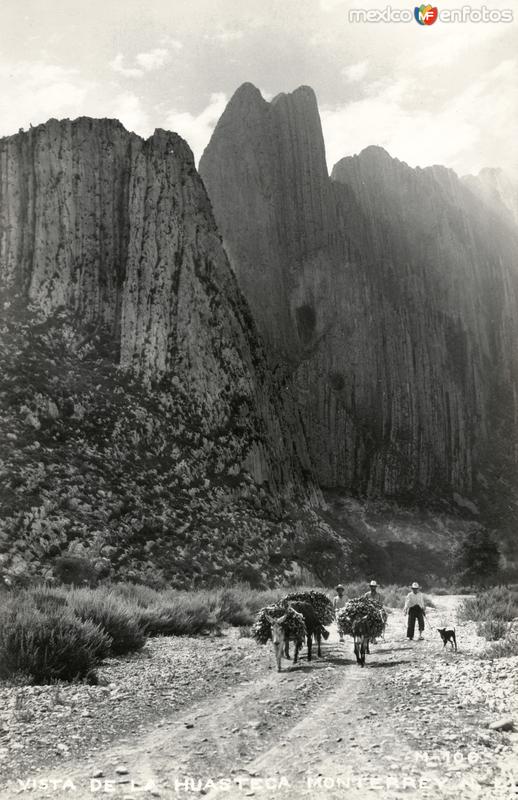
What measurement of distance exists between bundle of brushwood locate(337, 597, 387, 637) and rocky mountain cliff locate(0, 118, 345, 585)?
14446mm

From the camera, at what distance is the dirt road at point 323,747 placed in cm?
512

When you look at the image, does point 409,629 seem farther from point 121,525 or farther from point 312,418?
point 312,418

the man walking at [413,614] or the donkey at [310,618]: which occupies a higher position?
the donkey at [310,618]

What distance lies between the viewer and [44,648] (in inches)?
369

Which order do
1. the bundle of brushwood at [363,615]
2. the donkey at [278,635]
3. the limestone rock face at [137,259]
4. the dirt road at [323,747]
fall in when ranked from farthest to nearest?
the limestone rock face at [137,259], the bundle of brushwood at [363,615], the donkey at [278,635], the dirt road at [323,747]

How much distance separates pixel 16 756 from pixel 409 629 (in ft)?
36.5

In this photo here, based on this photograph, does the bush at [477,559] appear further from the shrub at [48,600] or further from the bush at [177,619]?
the shrub at [48,600]

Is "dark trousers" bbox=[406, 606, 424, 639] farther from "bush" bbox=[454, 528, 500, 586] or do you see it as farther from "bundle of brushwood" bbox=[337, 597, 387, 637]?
"bush" bbox=[454, 528, 500, 586]

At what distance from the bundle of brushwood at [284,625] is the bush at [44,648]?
3.10m

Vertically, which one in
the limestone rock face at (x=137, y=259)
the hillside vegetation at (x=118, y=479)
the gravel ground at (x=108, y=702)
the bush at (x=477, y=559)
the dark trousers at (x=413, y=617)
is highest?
the limestone rock face at (x=137, y=259)

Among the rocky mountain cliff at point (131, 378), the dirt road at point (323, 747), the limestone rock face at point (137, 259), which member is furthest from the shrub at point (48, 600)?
the limestone rock face at point (137, 259)

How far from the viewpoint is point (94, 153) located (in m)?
40.6

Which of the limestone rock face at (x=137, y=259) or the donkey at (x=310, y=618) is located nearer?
the donkey at (x=310, y=618)

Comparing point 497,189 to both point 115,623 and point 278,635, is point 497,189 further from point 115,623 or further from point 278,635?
point 115,623
